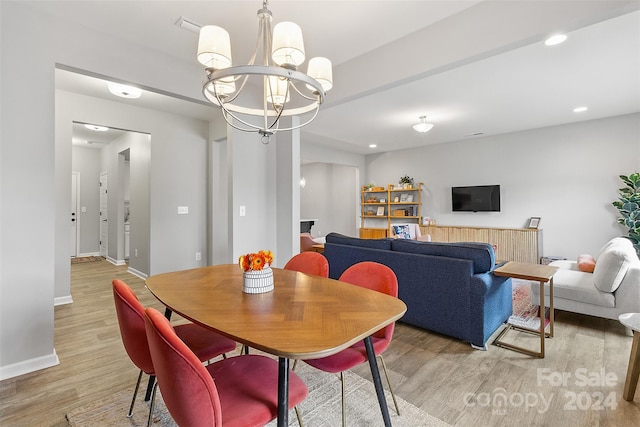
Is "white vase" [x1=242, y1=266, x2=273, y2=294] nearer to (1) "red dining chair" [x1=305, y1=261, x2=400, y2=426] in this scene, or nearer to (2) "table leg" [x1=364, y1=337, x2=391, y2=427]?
(1) "red dining chair" [x1=305, y1=261, x2=400, y2=426]

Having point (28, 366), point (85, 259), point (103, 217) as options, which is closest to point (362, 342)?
point (28, 366)

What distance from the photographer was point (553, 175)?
5453 millimetres

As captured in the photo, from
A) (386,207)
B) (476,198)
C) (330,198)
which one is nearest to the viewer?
(476,198)

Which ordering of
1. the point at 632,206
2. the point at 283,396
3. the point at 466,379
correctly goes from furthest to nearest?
the point at 632,206, the point at 466,379, the point at 283,396

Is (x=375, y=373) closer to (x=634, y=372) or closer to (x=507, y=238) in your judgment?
(x=634, y=372)

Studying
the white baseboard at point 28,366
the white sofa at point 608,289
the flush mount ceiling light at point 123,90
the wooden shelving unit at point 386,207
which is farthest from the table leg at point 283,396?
the wooden shelving unit at point 386,207

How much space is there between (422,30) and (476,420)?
274 centimetres

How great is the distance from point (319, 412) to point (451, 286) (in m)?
1.56

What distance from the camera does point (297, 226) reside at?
3.57m

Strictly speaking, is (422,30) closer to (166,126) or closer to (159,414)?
(159,414)

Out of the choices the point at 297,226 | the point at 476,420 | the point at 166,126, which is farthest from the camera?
the point at 166,126

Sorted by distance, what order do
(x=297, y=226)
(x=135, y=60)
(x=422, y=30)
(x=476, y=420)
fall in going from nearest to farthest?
(x=476, y=420), (x=422, y=30), (x=135, y=60), (x=297, y=226)

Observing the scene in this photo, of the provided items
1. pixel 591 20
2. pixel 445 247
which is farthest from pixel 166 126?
pixel 591 20

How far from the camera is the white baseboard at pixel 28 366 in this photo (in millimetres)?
2051
